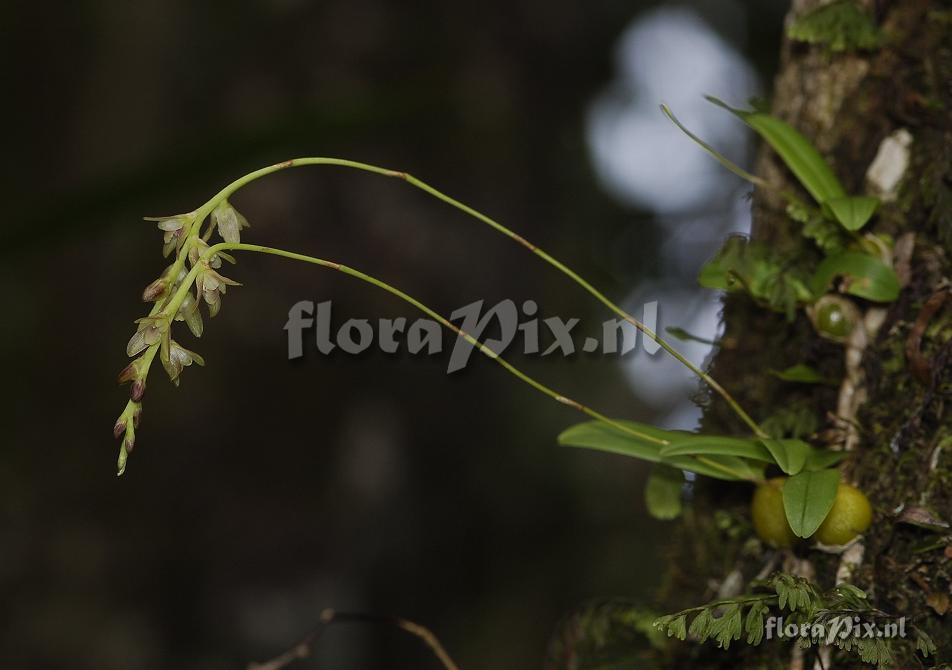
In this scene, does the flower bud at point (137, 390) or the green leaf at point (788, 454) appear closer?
the flower bud at point (137, 390)

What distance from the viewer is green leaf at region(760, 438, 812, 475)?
71cm

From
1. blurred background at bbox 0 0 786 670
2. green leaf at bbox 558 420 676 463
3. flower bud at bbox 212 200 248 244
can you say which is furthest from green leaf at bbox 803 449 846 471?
blurred background at bbox 0 0 786 670

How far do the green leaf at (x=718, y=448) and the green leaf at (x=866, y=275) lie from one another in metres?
0.22

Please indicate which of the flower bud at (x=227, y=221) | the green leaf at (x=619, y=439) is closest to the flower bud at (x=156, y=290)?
the flower bud at (x=227, y=221)

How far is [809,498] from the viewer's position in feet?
2.29

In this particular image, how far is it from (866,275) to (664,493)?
316mm

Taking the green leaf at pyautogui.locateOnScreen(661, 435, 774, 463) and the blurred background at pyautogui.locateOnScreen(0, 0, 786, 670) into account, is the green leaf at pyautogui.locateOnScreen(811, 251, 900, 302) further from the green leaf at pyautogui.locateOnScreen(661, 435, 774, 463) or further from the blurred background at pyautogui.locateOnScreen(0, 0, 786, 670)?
the blurred background at pyautogui.locateOnScreen(0, 0, 786, 670)

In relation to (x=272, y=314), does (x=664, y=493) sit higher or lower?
lower

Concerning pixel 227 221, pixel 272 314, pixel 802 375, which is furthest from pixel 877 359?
pixel 272 314

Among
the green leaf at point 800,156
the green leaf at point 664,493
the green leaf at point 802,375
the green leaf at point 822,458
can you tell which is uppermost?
the green leaf at point 800,156

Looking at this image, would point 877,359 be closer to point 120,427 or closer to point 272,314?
point 120,427

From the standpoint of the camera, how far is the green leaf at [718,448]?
718 mm

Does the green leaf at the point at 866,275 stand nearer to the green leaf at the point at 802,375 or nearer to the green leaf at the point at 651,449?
the green leaf at the point at 802,375

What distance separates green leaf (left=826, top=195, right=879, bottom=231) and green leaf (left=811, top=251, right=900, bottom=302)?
0.04 meters
